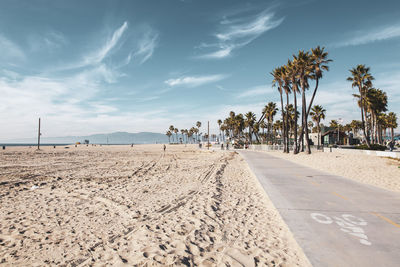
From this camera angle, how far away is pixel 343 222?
560 centimetres

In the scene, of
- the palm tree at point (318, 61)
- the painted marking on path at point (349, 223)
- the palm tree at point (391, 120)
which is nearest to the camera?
the painted marking on path at point (349, 223)

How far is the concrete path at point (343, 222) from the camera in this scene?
399cm

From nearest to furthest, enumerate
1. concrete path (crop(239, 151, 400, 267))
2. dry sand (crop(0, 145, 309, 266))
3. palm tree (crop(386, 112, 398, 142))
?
concrete path (crop(239, 151, 400, 267)) → dry sand (crop(0, 145, 309, 266)) → palm tree (crop(386, 112, 398, 142))

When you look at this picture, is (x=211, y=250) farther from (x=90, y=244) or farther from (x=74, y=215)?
(x=74, y=215)

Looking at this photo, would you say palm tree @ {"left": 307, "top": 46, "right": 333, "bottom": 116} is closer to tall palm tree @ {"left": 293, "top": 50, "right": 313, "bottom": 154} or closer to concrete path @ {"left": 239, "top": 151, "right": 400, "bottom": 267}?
tall palm tree @ {"left": 293, "top": 50, "right": 313, "bottom": 154}

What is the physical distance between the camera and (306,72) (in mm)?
32094

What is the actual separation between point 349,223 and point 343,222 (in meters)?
0.13

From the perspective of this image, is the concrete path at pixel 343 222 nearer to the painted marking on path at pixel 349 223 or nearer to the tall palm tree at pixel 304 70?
the painted marking on path at pixel 349 223

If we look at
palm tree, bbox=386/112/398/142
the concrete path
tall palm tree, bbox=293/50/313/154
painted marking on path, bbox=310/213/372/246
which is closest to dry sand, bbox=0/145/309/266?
the concrete path

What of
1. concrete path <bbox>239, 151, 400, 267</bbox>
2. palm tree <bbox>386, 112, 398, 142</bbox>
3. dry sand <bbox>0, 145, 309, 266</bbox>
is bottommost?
dry sand <bbox>0, 145, 309, 266</bbox>

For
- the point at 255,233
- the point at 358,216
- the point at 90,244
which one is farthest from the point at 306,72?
the point at 90,244

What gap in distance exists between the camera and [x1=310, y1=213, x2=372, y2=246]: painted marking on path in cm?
475

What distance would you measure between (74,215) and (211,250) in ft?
16.4

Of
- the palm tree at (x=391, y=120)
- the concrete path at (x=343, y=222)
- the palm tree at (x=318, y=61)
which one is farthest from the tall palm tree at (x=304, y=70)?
the palm tree at (x=391, y=120)
